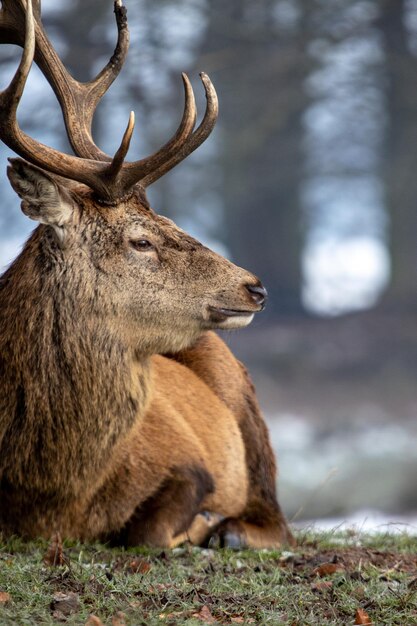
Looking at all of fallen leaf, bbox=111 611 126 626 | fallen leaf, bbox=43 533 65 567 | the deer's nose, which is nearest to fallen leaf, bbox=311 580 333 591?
fallen leaf, bbox=111 611 126 626

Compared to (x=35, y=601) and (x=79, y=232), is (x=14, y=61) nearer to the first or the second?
(x=79, y=232)

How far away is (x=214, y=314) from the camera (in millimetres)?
5660

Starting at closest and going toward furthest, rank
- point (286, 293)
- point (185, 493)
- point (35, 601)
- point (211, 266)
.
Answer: point (35, 601), point (211, 266), point (185, 493), point (286, 293)

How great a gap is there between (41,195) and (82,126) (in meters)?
1.00

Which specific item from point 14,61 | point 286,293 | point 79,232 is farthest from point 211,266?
point 286,293

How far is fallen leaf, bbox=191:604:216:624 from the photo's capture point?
4345 millimetres

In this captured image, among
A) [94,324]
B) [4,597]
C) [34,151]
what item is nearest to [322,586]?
[4,597]

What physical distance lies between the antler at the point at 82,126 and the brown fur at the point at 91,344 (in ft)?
0.42

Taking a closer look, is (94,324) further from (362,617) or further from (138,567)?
(362,617)

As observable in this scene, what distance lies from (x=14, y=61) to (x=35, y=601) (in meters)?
13.7

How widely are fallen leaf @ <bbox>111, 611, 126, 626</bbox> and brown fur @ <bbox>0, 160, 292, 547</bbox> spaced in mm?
1325

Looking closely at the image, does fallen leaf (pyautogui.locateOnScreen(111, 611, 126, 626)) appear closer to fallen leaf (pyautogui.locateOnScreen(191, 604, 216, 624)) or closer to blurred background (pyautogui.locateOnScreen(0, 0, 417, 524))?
fallen leaf (pyautogui.locateOnScreen(191, 604, 216, 624))

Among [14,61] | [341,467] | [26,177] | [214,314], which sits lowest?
[341,467]

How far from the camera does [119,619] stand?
4.15m
